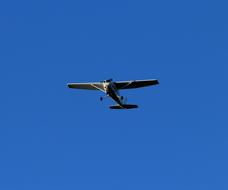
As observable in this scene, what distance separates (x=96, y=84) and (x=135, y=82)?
16.5 ft

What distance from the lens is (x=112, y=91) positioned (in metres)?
136

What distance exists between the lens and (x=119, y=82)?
139 m

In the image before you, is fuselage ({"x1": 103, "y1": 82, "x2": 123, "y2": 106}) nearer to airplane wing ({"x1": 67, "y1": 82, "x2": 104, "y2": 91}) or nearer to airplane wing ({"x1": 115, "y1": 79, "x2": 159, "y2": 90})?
airplane wing ({"x1": 115, "y1": 79, "x2": 159, "y2": 90})

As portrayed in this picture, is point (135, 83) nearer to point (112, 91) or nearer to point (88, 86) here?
point (112, 91)

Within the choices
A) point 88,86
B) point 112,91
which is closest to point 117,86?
point 112,91

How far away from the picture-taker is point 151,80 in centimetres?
13975

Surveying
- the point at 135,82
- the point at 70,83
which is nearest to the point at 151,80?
the point at 135,82

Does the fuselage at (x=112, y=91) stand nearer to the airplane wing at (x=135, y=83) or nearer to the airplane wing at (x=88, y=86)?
the airplane wing at (x=135, y=83)

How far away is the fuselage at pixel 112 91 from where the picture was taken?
13505 cm

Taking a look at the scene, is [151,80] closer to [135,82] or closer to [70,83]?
[135,82]

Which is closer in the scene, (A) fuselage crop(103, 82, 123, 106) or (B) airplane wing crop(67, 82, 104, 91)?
(A) fuselage crop(103, 82, 123, 106)

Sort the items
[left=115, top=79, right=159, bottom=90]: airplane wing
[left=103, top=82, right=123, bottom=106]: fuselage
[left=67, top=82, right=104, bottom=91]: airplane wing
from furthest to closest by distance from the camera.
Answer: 1. [left=115, top=79, right=159, bottom=90]: airplane wing
2. [left=67, top=82, right=104, bottom=91]: airplane wing
3. [left=103, top=82, right=123, bottom=106]: fuselage

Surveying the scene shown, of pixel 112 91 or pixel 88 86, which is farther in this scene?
pixel 88 86

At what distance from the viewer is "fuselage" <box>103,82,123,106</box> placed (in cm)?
13505
